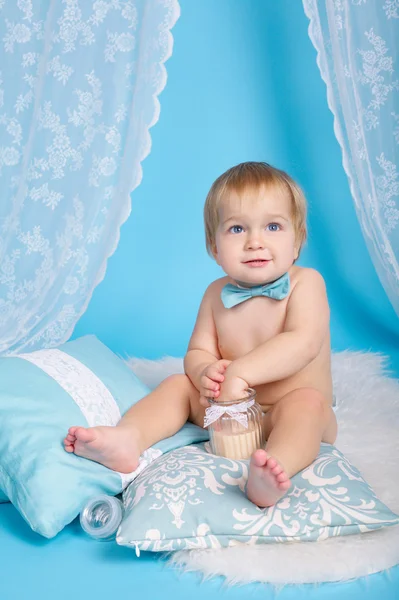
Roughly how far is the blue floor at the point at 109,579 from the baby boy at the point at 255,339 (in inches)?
7.8

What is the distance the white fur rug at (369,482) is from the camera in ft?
4.07

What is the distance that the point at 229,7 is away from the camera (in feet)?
9.27

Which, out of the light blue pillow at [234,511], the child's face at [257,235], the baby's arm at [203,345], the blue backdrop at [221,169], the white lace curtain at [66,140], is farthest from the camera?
the blue backdrop at [221,169]

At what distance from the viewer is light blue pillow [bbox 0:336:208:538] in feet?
4.67

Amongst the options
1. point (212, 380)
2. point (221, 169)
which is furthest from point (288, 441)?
point (221, 169)

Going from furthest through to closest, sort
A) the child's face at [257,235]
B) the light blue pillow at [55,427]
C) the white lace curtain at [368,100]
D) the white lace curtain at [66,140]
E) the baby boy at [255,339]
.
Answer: the white lace curtain at [66,140]
the white lace curtain at [368,100]
the child's face at [257,235]
the baby boy at [255,339]
the light blue pillow at [55,427]

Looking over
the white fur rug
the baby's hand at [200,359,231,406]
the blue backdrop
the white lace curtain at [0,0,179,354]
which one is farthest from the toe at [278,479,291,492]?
the blue backdrop

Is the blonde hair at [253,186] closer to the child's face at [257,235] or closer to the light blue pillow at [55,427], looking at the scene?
the child's face at [257,235]

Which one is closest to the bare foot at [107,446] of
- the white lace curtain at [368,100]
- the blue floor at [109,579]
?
the blue floor at [109,579]

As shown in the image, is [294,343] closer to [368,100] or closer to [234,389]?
[234,389]

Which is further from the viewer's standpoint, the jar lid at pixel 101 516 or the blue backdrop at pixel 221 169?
the blue backdrop at pixel 221 169

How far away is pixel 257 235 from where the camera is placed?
5.39ft

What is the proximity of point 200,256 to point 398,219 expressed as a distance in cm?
97

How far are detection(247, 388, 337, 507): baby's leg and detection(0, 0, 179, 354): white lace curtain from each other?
89 centimetres
